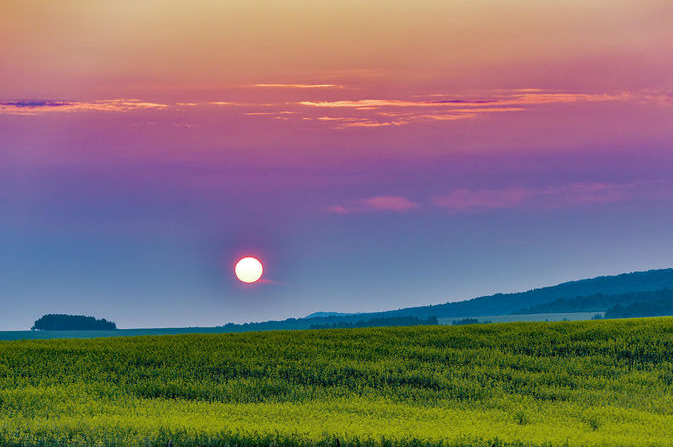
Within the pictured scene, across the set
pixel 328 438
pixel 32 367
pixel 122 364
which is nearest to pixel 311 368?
pixel 122 364

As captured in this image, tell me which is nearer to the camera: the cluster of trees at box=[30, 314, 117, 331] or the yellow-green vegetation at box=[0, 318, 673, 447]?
the yellow-green vegetation at box=[0, 318, 673, 447]

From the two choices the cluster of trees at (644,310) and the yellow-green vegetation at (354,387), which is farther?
the cluster of trees at (644,310)

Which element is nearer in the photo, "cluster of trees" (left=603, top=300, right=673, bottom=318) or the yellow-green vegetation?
the yellow-green vegetation

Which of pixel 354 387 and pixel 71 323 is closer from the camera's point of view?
pixel 354 387

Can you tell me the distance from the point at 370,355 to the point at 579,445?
18.2 metres

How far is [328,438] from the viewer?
18203 millimetres

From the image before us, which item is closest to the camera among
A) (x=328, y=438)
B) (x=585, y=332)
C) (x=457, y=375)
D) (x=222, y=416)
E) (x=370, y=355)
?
(x=328, y=438)

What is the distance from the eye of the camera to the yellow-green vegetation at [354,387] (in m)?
19.6

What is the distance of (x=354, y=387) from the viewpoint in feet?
97.9

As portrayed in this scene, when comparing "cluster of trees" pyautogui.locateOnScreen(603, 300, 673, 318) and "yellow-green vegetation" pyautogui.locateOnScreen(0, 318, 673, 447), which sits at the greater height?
"cluster of trees" pyautogui.locateOnScreen(603, 300, 673, 318)

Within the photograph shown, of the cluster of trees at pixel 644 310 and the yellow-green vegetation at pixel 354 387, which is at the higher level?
the cluster of trees at pixel 644 310

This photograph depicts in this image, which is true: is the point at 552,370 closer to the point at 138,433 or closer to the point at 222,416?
the point at 222,416

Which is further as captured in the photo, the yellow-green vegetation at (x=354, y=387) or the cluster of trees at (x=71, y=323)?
the cluster of trees at (x=71, y=323)

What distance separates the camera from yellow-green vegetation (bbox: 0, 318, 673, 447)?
19625mm
